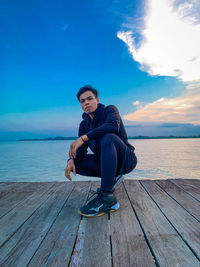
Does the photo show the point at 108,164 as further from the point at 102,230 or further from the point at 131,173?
the point at 131,173

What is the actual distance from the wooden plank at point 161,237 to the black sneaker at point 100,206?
0.27 m

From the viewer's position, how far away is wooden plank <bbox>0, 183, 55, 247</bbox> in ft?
4.51

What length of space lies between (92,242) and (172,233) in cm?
63

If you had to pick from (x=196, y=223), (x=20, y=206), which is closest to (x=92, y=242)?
(x=196, y=223)

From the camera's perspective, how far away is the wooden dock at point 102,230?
1.04 meters

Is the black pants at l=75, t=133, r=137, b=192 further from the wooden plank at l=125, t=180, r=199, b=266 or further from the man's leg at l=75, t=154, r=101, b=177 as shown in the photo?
the wooden plank at l=125, t=180, r=199, b=266

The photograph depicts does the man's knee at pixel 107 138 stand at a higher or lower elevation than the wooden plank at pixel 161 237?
higher

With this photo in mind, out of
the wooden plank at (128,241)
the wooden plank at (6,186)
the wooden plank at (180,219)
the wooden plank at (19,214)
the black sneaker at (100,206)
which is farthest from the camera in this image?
the wooden plank at (6,186)

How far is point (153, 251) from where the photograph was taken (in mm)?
1090

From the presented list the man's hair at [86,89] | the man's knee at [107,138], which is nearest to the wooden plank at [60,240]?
the man's knee at [107,138]

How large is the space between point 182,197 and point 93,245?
4.58 feet

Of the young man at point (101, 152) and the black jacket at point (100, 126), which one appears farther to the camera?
the black jacket at point (100, 126)

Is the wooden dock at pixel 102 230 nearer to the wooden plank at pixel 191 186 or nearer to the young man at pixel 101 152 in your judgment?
the wooden plank at pixel 191 186

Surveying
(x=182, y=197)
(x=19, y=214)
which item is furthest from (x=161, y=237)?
(x=19, y=214)
